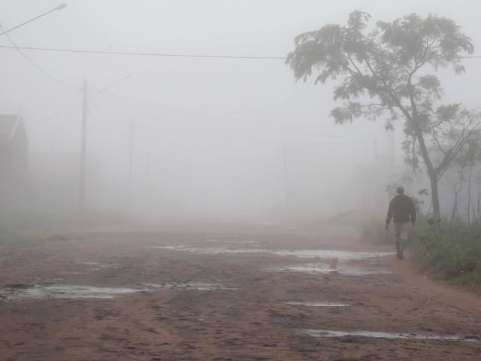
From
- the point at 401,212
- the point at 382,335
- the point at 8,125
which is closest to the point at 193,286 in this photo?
the point at 382,335

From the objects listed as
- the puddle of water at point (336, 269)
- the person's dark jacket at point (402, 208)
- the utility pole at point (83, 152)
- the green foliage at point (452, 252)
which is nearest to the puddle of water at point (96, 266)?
the puddle of water at point (336, 269)

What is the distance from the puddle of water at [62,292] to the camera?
396 inches

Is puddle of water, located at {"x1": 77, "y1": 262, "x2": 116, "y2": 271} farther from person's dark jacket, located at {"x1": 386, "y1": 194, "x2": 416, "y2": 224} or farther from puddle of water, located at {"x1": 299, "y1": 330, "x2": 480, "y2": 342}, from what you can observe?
person's dark jacket, located at {"x1": 386, "y1": 194, "x2": 416, "y2": 224}

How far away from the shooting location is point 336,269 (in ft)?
48.4

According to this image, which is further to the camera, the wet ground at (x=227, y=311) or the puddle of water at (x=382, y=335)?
the puddle of water at (x=382, y=335)

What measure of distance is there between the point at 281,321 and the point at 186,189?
130 metres

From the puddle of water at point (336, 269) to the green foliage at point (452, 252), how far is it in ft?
3.71

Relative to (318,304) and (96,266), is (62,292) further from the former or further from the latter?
(96,266)

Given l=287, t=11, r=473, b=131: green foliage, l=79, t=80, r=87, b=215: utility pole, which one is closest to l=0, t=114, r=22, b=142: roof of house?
l=79, t=80, r=87, b=215: utility pole

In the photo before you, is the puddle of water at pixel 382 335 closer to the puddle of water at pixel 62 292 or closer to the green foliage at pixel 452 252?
the puddle of water at pixel 62 292

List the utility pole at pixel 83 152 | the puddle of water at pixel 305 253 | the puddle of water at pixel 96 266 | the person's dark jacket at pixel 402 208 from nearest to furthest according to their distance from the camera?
the puddle of water at pixel 96 266, the person's dark jacket at pixel 402 208, the puddle of water at pixel 305 253, the utility pole at pixel 83 152

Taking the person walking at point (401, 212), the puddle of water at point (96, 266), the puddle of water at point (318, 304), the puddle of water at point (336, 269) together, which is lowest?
the puddle of water at point (318, 304)

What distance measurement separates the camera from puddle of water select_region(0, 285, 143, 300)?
1005 cm

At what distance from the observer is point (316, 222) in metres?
46.6
